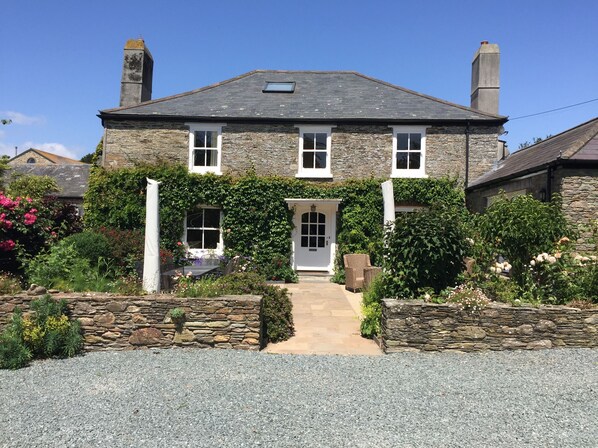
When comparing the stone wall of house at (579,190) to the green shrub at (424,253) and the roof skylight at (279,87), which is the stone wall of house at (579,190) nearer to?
the green shrub at (424,253)

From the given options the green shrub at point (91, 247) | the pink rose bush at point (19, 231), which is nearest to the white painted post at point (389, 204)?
the green shrub at point (91, 247)

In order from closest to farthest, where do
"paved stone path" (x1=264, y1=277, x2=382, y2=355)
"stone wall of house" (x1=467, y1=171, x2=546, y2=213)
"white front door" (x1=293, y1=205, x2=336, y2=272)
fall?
"paved stone path" (x1=264, y1=277, x2=382, y2=355), "stone wall of house" (x1=467, y1=171, x2=546, y2=213), "white front door" (x1=293, y1=205, x2=336, y2=272)

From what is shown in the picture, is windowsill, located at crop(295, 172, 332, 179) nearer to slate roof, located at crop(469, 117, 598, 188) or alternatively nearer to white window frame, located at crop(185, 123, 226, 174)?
white window frame, located at crop(185, 123, 226, 174)

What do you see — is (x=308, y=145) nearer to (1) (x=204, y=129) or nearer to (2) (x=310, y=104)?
(2) (x=310, y=104)

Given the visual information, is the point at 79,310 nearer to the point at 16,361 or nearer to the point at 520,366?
the point at 16,361

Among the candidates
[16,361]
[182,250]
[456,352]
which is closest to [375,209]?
[182,250]

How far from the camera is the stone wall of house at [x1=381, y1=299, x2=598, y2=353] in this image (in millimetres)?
5781

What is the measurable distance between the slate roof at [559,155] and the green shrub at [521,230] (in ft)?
9.70

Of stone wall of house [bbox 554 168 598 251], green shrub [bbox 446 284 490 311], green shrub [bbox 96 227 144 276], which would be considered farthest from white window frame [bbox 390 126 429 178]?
green shrub [bbox 96 227 144 276]

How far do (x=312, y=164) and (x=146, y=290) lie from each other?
8.26 meters

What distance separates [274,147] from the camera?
44.5ft

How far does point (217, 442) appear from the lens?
3.35 metres

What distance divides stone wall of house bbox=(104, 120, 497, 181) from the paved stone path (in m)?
4.42

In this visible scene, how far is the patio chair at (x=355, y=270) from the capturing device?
36.8ft
